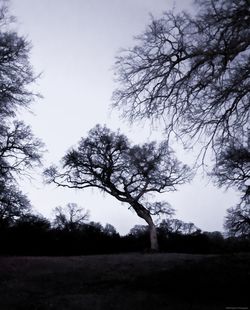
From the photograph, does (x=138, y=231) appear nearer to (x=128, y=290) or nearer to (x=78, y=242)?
(x=78, y=242)

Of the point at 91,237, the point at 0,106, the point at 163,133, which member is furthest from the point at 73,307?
A: the point at 91,237

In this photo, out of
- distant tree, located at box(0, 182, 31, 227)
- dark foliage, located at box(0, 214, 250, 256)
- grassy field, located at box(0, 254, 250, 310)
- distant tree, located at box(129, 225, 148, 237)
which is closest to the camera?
grassy field, located at box(0, 254, 250, 310)

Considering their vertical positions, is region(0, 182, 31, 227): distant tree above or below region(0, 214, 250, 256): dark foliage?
above

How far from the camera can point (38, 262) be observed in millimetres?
17391

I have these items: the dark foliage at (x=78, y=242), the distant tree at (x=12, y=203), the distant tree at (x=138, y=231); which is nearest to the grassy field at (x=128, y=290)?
the distant tree at (x=12, y=203)

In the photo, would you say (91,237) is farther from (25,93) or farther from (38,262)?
(25,93)

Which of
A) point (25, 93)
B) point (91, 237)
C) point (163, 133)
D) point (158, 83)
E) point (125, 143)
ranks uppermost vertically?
point (125, 143)

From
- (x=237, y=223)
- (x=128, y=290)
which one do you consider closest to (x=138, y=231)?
(x=237, y=223)

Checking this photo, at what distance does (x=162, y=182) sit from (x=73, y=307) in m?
25.6

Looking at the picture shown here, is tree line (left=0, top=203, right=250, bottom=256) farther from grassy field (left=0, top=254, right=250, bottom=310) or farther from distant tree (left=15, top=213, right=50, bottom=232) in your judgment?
grassy field (left=0, top=254, right=250, bottom=310)

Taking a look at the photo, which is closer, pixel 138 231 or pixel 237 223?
pixel 237 223

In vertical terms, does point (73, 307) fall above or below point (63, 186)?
below

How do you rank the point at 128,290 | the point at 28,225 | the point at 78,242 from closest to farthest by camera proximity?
the point at 128,290, the point at 28,225, the point at 78,242

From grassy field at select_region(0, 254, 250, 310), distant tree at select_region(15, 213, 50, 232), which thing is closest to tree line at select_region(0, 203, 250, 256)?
distant tree at select_region(15, 213, 50, 232)
